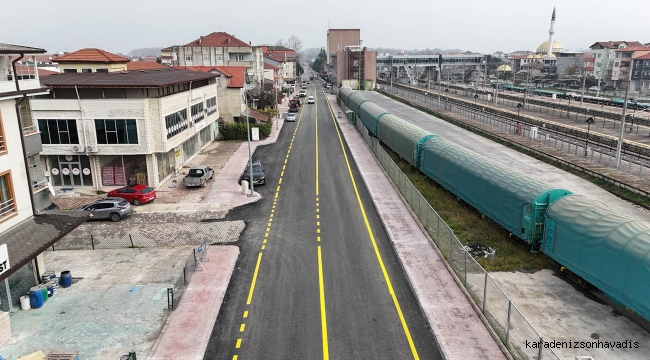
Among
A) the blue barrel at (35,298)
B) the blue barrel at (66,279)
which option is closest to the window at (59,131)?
the blue barrel at (66,279)

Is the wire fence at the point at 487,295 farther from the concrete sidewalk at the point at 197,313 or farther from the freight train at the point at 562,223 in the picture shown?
the concrete sidewalk at the point at 197,313

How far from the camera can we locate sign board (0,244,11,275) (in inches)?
648

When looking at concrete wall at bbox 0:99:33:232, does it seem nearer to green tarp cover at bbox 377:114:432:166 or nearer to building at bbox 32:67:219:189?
building at bbox 32:67:219:189

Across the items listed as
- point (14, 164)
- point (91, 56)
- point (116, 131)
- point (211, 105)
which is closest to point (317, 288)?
point (14, 164)

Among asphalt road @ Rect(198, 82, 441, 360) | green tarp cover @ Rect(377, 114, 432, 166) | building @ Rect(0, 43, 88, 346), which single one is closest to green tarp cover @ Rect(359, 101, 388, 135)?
green tarp cover @ Rect(377, 114, 432, 166)

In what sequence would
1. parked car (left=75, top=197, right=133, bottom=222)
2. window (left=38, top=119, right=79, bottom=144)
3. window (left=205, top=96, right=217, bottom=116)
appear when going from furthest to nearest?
window (left=205, top=96, right=217, bottom=116)
window (left=38, top=119, right=79, bottom=144)
parked car (left=75, top=197, right=133, bottom=222)

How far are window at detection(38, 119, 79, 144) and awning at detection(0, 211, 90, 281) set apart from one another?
16794 mm

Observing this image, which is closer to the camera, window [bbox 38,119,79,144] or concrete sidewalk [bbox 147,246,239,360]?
concrete sidewalk [bbox 147,246,239,360]

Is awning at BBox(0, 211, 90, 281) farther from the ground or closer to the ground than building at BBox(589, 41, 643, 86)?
closer to the ground

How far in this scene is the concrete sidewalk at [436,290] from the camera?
53.4ft

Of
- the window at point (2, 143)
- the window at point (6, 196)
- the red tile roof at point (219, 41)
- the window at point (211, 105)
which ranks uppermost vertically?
the red tile roof at point (219, 41)

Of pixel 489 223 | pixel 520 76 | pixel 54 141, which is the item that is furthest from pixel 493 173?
pixel 520 76

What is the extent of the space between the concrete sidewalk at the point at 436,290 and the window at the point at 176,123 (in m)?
18.3

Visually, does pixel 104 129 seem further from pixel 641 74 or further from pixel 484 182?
pixel 641 74
